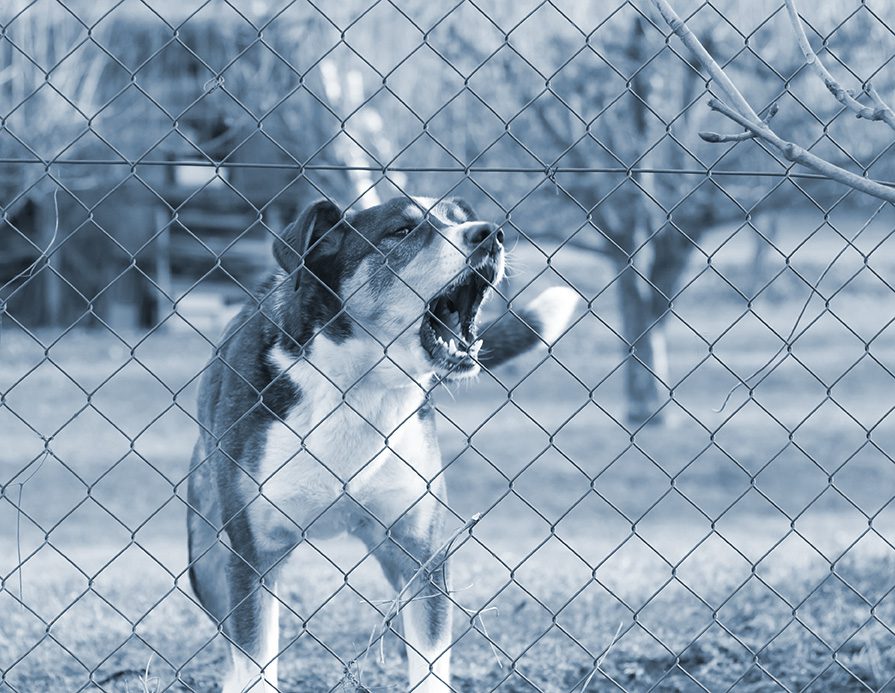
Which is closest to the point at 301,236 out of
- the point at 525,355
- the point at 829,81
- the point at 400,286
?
the point at 400,286

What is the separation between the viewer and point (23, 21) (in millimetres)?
13750

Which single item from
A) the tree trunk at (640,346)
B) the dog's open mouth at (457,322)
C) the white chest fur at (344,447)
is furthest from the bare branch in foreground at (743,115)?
the tree trunk at (640,346)

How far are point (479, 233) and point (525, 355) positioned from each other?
3.28 feet

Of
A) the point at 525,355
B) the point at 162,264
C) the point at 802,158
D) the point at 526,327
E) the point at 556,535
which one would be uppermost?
the point at 802,158

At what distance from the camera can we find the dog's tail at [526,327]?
161 inches

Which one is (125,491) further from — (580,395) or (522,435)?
(580,395)

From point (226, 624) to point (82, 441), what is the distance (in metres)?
7.64

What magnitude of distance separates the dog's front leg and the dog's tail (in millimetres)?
1119

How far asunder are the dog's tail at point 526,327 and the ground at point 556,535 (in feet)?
0.67

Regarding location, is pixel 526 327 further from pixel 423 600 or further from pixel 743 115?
pixel 743 115

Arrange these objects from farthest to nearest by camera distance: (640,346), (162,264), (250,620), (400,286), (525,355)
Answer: (162,264)
(640,346)
(525,355)
(400,286)
(250,620)

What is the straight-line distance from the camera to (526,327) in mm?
4098

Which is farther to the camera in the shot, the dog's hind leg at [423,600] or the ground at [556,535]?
the ground at [556,535]

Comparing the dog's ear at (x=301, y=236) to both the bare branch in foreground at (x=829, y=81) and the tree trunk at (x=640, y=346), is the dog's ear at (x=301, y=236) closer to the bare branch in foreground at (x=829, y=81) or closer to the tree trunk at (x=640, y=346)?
the bare branch in foreground at (x=829, y=81)
